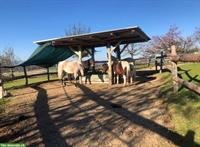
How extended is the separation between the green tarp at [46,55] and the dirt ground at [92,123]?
20.8 feet

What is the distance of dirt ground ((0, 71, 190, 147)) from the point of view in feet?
14.2

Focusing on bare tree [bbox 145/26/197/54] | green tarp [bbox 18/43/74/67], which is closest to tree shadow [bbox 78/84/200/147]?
green tarp [bbox 18/43/74/67]

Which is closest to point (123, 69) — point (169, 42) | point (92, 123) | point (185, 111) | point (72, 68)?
point (72, 68)

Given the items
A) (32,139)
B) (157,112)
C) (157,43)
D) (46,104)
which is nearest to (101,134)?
(32,139)

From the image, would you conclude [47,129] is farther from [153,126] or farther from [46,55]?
[46,55]

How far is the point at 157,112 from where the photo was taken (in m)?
6.01

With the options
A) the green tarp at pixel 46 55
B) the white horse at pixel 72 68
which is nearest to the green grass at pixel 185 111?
the white horse at pixel 72 68

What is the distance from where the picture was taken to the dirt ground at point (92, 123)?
14.2 feet

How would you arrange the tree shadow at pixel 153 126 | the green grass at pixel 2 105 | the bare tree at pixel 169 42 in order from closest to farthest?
the tree shadow at pixel 153 126 → the green grass at pixel 2 105 → the bare tree at pixel 169 42

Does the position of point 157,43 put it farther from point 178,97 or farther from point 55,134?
point 55,134

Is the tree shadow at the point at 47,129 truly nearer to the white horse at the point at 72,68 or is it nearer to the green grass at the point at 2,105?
the green grass at the point at 2,105

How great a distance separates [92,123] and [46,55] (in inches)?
407

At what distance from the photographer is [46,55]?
14961mm

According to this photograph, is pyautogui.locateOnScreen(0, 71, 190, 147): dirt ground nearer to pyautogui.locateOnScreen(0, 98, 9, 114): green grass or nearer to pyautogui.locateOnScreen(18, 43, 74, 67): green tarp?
pyautogui.locateOnScreen(0, 98, 9, 114): green grass
